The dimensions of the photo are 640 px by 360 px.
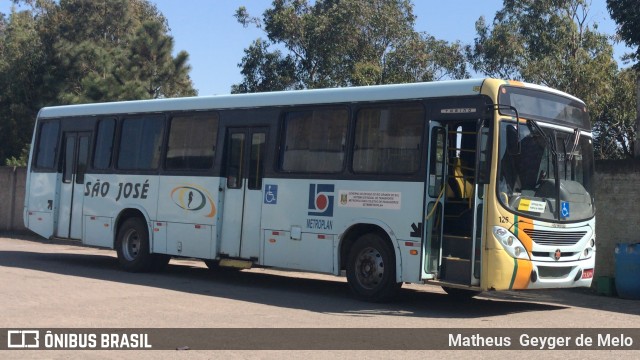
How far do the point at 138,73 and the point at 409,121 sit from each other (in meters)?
23.1

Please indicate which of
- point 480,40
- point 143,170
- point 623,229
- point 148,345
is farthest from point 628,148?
point 148,345

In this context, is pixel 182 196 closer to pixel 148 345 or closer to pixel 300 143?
pixel 300 143

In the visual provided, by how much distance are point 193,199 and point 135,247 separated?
2.06 meters

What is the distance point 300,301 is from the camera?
12.5m

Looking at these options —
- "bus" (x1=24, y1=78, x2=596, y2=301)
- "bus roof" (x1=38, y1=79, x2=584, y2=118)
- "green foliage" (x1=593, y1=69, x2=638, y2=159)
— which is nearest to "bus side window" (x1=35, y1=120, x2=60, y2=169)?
"bus roof" (x1=38, y1=79, x2=584, y2=118)

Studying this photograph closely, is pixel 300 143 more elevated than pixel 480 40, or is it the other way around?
pixel 480 40

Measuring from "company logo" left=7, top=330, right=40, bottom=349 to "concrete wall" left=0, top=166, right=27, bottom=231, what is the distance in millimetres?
19111

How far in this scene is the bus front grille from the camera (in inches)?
444

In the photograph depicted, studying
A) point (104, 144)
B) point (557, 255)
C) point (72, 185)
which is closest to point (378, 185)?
point (557, 255)

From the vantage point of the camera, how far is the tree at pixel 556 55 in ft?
102

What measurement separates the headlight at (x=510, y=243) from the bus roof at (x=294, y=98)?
1928mm

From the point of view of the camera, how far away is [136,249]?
52.5ft

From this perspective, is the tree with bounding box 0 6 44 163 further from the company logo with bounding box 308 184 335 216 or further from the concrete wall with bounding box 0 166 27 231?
the company logo with bounding box 308 184 335 216

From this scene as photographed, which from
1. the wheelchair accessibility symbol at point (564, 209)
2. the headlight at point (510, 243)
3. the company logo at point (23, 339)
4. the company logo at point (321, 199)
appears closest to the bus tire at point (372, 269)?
the company logo at point (321, 199)
